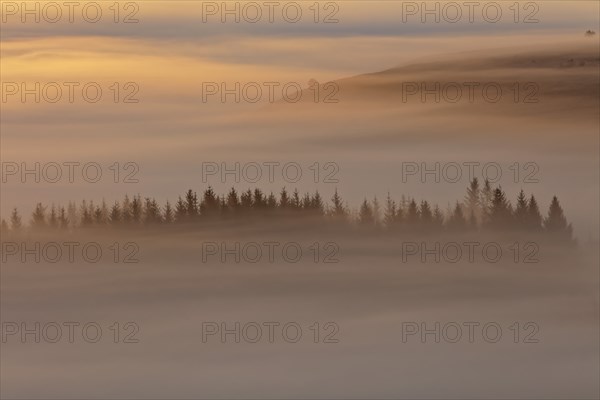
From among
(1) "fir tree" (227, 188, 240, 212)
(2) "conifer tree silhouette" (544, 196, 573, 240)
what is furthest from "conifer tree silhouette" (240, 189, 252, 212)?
(2) "conifer tree silhouette" (544, 196, 573, 240)

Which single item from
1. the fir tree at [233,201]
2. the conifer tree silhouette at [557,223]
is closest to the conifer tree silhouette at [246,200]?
the fir tree at [233,201]

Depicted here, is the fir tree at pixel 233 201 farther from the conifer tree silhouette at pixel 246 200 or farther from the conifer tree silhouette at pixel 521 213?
the conifer tree silhouette at pixel 521 213

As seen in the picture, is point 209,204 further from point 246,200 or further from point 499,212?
point 499,212

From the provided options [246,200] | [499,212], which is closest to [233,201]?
[246,200]

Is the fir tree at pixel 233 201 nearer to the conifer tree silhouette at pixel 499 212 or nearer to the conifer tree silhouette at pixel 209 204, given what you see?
the conifer tree silhouette at pixel 209 204

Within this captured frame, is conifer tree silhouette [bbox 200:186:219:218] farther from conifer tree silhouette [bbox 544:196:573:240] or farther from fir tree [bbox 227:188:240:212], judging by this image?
conifer tree silhouette [bbox 544:196:573:240]

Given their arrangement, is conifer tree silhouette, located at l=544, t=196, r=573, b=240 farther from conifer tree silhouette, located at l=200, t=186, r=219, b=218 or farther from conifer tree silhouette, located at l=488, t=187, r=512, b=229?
conifer tree silhouette, located at l=200, t=186, r=219, b=218

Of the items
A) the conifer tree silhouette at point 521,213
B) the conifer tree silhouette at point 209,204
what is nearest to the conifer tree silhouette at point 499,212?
the conifer tree silhouette at point 521,213

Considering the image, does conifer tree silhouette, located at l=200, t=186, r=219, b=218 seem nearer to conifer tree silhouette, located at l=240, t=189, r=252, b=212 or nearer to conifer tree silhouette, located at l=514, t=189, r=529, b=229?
conifer tree silhouette, located at l=240, t=189, r=252, b=212

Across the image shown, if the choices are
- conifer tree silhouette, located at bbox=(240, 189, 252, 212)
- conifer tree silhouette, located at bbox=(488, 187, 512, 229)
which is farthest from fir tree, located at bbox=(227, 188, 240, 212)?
conifer tree silhouette, located at bbox=(488, 187, 512, 229)

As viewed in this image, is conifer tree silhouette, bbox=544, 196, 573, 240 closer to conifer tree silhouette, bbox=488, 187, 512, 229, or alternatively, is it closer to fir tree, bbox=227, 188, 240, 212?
conifer tree silhouette, bbox=488, 187, 512, 229

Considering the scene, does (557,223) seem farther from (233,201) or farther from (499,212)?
(233,201)

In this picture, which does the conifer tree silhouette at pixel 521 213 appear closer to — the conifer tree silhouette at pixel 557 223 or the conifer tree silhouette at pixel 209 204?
the conifer tree silhouette at pixel 557 223

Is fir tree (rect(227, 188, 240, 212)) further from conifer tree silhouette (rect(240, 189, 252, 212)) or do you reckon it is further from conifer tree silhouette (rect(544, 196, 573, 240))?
conifer tree silhouette (rect(544, 196, 573, 240))
